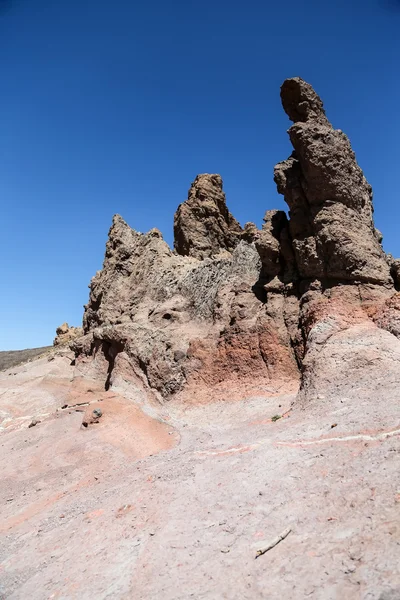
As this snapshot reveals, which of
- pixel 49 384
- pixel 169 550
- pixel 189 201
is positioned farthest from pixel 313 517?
pixel 189 201

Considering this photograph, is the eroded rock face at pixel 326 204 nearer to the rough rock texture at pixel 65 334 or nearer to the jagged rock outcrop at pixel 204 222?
the jagged rock outcrop at pixel 204 222

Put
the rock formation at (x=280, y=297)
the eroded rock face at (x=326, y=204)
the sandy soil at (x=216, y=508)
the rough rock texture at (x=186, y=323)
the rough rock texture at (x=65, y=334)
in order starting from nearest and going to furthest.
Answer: the sandy soil at (x=216, y=508), the rock formation at (x=280, y=297), the eroded rock face at (x=326, y=204), the rough rock texture at (x=186, y=323), the rough rock texture at (x=65, y=334)

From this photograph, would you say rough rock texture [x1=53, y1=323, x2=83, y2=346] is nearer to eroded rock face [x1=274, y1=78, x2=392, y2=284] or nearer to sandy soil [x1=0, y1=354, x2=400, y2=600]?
sandy soil [x1=0, y1=354, x2=400, y2=600]

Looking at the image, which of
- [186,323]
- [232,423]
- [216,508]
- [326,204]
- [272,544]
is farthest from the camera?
[186,323]

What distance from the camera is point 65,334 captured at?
40688mm

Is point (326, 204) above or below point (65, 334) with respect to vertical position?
above

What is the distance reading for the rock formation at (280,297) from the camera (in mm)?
13805

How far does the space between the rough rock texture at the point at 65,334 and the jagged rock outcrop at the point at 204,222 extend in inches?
687

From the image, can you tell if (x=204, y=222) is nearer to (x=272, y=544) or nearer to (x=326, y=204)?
(x=326, y=204)

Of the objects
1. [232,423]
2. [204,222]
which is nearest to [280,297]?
[232,423]

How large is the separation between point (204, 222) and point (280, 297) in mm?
12366

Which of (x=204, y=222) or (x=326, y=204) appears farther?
(x=204, y=222)

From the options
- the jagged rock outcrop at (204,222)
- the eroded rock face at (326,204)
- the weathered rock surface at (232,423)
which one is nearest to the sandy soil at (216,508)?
the weathered rock surface at (232,423)

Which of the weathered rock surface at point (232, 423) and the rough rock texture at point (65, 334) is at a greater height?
the rough rock texture at point (65, 334)
